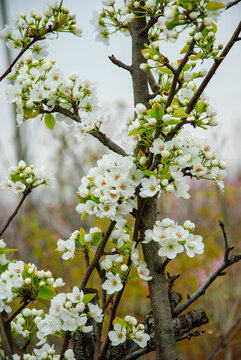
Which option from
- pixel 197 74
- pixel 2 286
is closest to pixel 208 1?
pixel 197 74

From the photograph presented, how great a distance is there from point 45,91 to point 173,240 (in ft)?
2.66

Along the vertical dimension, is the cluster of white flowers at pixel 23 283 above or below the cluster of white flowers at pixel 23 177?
below

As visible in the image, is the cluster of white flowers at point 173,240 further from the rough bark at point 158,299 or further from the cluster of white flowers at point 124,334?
the cluster of white flowers at point 124,334

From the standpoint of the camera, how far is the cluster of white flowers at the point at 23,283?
135cm

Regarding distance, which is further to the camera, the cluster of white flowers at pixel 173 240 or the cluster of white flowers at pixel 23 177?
the cluster of white flowers at pixel 23 177

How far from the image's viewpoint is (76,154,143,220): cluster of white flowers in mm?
1271

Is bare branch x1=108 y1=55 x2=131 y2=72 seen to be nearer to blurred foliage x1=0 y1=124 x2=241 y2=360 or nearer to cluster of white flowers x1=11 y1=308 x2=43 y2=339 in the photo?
cluster of white flowers x1=11 y1=308 x2=43 y2=339

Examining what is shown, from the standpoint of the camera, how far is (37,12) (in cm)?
155

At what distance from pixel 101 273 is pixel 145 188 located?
1.43 feet

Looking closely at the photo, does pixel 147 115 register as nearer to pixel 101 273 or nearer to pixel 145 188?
pixel 145 188

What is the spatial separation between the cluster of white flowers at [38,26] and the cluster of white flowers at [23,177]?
1.80ft

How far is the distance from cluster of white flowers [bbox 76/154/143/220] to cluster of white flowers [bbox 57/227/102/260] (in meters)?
0.13

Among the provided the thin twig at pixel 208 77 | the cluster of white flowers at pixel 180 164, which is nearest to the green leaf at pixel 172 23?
the thin twig at pixel 208 77

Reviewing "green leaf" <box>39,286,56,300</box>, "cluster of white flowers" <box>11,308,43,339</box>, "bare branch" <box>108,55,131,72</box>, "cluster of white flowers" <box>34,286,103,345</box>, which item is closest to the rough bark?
"cluster of white flowers" <box>34,286,103,345</box>
